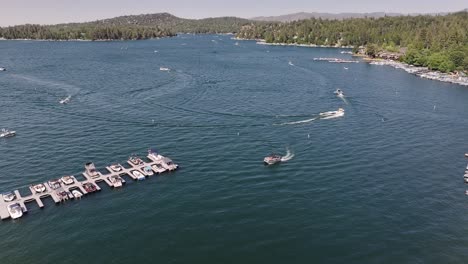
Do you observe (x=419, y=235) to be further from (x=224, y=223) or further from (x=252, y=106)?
(x=252, y=106)

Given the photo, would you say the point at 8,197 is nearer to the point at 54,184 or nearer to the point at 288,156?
the point at 54,184

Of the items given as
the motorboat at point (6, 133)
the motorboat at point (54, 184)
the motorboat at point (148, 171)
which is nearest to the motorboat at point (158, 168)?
the motorboat at point (148, 171)

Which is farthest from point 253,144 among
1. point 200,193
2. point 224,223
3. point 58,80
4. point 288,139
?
point 58,80

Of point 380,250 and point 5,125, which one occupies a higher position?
point 5,125

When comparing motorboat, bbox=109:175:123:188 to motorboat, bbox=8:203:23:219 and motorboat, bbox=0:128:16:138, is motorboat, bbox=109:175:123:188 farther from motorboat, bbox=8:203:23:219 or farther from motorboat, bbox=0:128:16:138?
motorboat, bbox=0:128:16:138

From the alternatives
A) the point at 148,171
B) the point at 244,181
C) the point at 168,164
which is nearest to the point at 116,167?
the point at 148,171

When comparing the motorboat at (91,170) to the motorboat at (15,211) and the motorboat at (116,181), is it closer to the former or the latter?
the motorboat at (116,181)

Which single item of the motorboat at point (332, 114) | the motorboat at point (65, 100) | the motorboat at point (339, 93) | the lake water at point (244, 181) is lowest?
the lake water at point (244, 181)
